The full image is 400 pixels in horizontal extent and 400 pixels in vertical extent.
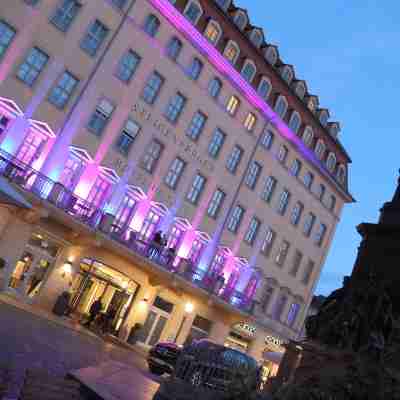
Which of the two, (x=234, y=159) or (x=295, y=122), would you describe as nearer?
(x=234, y=159)

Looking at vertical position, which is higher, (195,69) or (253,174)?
(195,69)

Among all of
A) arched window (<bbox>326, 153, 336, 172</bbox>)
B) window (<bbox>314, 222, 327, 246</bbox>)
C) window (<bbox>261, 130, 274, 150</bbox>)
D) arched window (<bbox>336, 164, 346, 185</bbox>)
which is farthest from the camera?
arched window (<bbox>336, 164, 346, 185</bbox>)

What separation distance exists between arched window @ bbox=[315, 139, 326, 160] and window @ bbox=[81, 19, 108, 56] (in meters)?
18.0

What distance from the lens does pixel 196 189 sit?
3098 cm

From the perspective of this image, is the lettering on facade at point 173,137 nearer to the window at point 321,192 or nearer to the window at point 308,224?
the window at point 308,224

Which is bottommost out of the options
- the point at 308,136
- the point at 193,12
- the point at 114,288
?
the point at 114,288

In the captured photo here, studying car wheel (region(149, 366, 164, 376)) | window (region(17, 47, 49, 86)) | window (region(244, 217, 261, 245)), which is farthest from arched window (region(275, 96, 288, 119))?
car wheel (region(149, 366, 164, 376))

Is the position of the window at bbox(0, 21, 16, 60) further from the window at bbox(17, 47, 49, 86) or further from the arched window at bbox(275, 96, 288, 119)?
the arched window at bbox(275, 96, 288, 119)

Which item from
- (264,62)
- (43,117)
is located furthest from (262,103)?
(43,117)

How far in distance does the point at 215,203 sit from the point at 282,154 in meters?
6.94

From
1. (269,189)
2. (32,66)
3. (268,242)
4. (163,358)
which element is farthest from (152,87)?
(163,358)

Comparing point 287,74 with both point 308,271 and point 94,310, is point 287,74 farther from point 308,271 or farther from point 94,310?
point 94,310

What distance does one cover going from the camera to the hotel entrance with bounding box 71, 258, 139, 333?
88.5 ft

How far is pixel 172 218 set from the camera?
1161 inches
